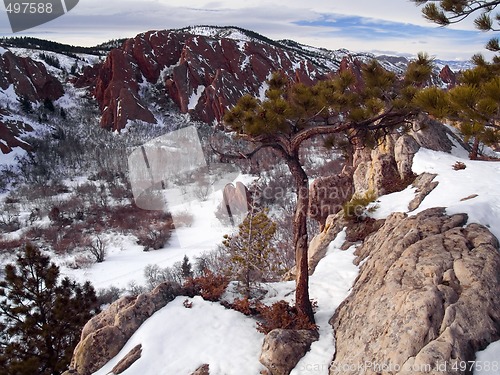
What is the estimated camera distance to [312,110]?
7.31 m

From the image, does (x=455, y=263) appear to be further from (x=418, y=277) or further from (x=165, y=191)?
(x=165, y=191)

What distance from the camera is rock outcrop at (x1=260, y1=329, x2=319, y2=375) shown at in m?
6.81

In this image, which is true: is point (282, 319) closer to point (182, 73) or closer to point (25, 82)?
point (182, 73)

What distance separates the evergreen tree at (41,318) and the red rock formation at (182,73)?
7548cm

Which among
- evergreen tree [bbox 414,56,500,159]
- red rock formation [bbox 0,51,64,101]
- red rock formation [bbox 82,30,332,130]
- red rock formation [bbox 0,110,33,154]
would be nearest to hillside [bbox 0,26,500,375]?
evergreen tree [bbox 414,56,500,159]

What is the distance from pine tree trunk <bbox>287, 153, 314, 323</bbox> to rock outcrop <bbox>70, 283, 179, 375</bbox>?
131 inches

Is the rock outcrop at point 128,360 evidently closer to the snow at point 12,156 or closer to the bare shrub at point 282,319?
the bare shrub at point 282,319

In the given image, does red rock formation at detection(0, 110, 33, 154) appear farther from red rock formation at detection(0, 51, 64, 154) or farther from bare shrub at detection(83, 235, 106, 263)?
bare shrub at detection(83, 235, 106, 263)

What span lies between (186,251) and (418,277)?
2965 cm

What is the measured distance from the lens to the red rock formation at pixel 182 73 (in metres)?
89.2

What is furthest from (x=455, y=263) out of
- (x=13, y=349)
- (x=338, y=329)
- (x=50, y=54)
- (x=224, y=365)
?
(x=50, y=54)

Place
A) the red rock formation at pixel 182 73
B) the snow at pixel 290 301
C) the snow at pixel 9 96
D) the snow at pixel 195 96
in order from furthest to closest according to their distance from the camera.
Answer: the snow at pixel 195 96 < the red rock formation at pixel 182 73 < the snow at pixel 9 96 < the snow at pixel 290 301

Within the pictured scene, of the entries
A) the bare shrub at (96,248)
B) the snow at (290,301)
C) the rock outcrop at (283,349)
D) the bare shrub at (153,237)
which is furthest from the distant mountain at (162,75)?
the rock outcrop at (283,349)

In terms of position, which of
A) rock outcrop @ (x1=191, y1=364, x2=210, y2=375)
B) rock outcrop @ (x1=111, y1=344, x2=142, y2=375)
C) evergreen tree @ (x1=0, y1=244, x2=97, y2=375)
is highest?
rock outcrop @ (x1=191, y1=364, x2=210, y2=375)
